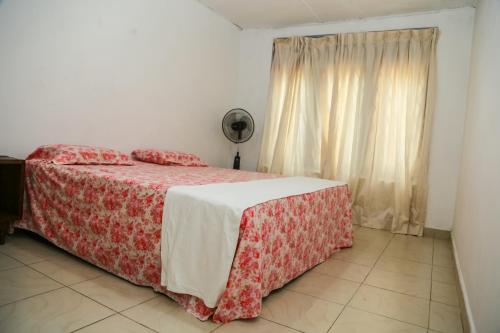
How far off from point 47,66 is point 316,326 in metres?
2.73

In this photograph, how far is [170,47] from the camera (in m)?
3.79

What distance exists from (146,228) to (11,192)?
1301mm

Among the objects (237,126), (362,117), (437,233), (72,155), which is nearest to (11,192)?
(72,155)

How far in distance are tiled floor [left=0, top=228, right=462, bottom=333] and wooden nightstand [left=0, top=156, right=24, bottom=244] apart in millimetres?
198

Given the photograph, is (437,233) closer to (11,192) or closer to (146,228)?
(146,228)

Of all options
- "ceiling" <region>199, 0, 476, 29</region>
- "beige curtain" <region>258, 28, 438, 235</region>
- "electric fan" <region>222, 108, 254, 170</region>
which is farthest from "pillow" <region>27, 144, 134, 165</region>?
"ceiling" <region>199, 0, 476, 29</region>

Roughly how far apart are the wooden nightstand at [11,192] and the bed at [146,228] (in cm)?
9

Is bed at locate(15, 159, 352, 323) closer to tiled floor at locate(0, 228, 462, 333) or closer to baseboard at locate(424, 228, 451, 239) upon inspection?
tiled floor at locate(0, 228, 462, 333)

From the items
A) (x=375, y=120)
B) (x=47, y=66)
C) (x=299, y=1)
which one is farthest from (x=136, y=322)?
(x=299, y=1)

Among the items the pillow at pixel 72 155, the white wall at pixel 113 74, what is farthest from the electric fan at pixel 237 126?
the pillow at pixel 72 155

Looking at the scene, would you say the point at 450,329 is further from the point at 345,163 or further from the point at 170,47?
the point at 170,47

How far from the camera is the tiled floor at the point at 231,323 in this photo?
1.53m

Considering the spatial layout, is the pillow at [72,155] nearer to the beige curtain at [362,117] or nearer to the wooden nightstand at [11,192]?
the wooden nightstand at [11,192]

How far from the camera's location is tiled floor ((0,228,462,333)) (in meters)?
1.53
